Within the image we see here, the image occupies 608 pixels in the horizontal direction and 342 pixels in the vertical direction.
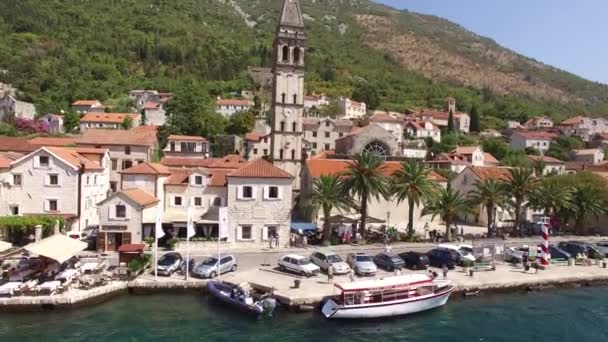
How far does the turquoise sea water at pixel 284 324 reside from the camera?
77.4 feet

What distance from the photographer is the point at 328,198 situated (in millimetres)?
39031

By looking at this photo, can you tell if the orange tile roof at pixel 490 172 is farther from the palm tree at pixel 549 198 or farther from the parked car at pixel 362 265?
the parked car at pixel 362 265

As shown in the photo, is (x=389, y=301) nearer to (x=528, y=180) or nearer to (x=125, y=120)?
(x=528, y=180)

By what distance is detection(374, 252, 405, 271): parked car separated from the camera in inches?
1288

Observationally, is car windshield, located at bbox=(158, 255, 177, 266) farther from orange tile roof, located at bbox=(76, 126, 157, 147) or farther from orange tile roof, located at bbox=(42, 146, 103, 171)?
orange tile roof, located at bbox=(76, 126, 157, 147)

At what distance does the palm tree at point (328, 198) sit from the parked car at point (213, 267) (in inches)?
378

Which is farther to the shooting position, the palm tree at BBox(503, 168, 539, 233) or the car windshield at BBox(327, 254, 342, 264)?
the palm tree at BBox(503, 168, 539, 233)

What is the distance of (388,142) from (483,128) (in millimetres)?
88720

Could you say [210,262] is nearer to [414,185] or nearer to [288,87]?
[414,185]

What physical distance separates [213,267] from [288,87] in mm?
29172

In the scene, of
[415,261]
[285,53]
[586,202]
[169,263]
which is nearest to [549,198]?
[586,202]

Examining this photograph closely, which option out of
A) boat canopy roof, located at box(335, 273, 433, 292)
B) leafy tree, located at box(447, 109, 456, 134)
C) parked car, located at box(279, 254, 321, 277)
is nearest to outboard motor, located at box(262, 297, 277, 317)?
boat canopy roof, located at box(335, 273, 433, 292)

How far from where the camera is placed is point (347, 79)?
19312 centimetres

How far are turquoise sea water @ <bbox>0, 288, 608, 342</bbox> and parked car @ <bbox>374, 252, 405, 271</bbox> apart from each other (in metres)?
4.78
